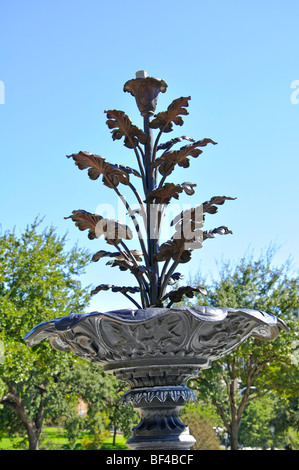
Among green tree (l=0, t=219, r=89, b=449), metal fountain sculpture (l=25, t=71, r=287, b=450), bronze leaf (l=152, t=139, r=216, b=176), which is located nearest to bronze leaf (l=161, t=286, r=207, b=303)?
metal fountain sculpture (l=25, t=71, r=287, b=450)

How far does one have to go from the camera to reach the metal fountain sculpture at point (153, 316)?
4125 mm

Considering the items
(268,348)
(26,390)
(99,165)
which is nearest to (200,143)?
(99,165)

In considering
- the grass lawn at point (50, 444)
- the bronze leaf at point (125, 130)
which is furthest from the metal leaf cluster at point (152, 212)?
the grass lawn at point (50, 444)

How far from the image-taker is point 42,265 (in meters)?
17.1

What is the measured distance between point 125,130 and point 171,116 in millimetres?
524

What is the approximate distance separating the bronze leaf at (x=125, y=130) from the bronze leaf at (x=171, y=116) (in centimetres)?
20

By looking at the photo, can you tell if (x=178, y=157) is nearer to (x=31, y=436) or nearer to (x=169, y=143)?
(x=169, y=143)

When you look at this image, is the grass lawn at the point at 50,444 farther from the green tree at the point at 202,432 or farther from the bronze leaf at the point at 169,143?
the bronze leaf at the point at 169,143

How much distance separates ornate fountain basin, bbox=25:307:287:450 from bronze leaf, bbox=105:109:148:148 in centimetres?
219

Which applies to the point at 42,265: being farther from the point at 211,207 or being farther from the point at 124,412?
the point at 124,412

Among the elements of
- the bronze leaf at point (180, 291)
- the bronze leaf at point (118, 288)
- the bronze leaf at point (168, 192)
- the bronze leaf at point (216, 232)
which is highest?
the bronze leaf at point (168, 192)

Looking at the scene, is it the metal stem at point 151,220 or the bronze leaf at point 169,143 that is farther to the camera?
the bronze leaf at point 169,143

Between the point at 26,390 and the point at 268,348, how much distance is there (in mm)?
10915
